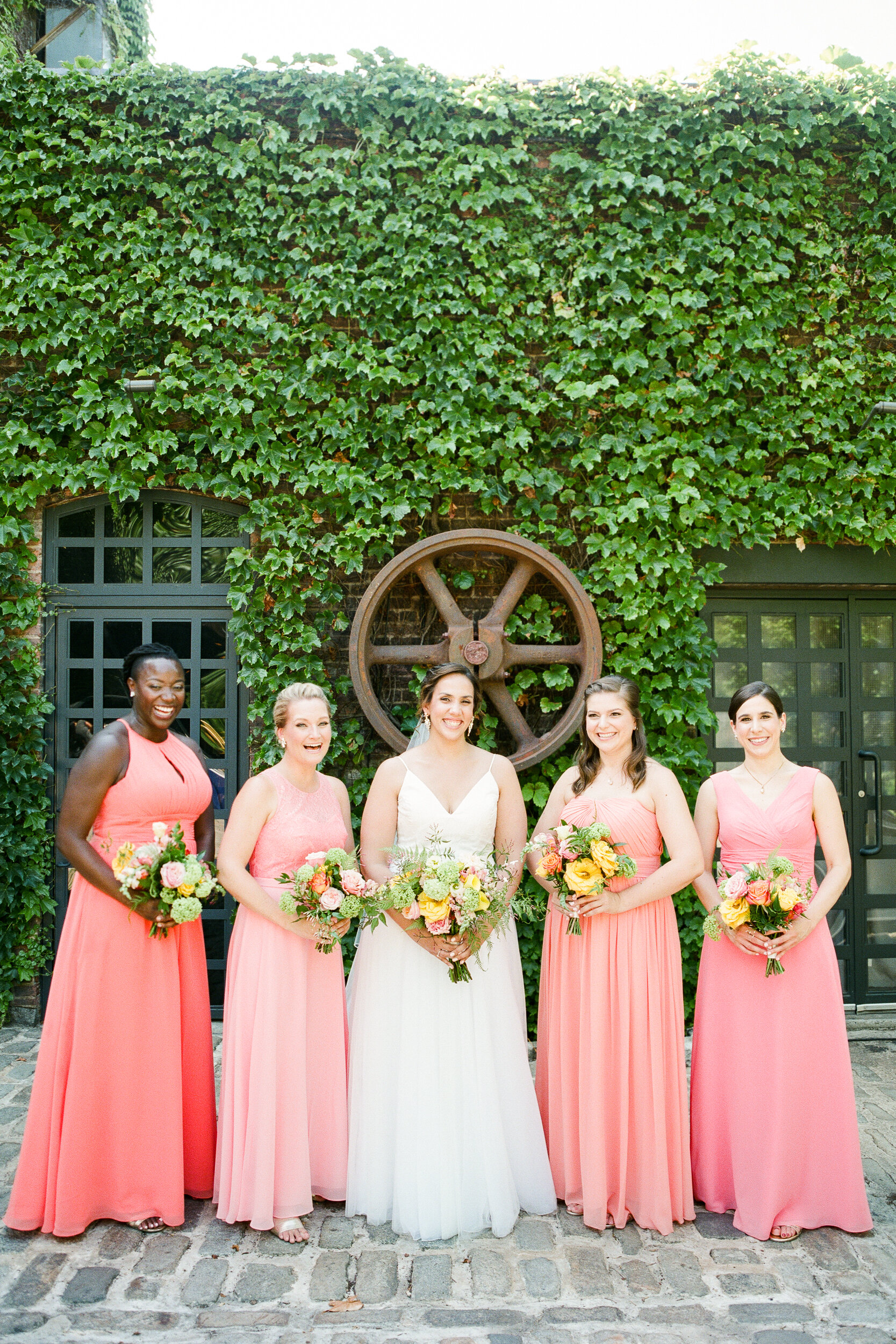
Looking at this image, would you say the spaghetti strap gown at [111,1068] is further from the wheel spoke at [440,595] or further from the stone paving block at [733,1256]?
the wheel spoke at [440,595]

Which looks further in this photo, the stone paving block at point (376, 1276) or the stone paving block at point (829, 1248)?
the stone paving block at point (829, 1248)

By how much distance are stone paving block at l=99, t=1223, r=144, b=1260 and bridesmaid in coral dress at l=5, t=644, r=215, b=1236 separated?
38mm

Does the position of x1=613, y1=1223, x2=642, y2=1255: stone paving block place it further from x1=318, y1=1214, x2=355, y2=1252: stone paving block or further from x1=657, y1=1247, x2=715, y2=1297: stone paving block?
x1=318, y1=1214, x2=355, y2=1252: stone paving block

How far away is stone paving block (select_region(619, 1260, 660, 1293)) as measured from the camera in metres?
2.69

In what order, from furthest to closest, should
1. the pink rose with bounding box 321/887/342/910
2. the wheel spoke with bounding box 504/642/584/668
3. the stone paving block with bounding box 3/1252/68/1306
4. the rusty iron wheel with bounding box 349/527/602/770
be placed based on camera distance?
the wheel spoke with bounding box 504/642/584/668 → the rusty iron wheel with bounding box 349/527/602/770 → the pink rose with bounding box 321/887/342/910 → the stone paving block with bounding box 3/1252/68/1306

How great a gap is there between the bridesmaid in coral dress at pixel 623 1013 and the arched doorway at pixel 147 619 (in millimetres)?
2687

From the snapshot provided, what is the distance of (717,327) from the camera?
200 inches

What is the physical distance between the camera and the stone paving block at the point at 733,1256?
2.82 metres

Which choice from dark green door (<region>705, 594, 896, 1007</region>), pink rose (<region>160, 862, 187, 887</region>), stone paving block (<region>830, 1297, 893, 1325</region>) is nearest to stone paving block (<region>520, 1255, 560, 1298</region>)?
stone paving block (<region>830, 1297, 893, 1325</region>)

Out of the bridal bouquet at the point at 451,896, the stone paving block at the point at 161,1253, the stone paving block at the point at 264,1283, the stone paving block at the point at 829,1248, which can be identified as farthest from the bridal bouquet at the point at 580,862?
the stone paving block at the point at 161,1253

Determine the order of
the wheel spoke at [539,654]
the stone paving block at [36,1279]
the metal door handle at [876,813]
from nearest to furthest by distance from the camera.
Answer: the stone paving block at [36,1279] → the wheel spoke at [539,654] → the metal door handle at [876,813]

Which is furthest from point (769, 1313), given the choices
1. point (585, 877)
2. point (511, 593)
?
point (511, 593)

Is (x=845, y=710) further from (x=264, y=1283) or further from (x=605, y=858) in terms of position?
(x=264, y=1283)

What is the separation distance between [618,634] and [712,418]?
1.40 meters
